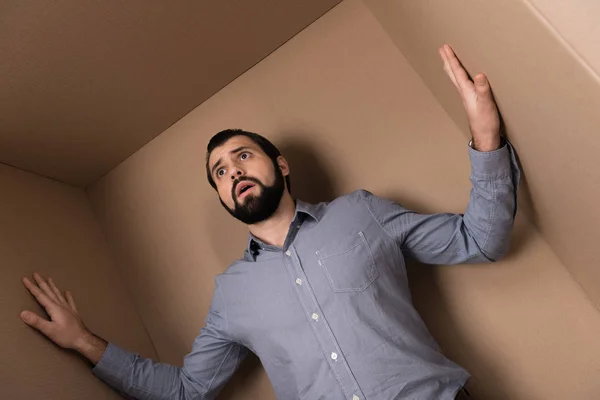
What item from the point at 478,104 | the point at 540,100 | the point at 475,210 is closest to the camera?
the point at 540,100

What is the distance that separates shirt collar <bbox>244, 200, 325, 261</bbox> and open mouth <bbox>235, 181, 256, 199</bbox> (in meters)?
0.13

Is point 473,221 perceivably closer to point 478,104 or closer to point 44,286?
point 478,104

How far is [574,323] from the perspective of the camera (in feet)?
4.21

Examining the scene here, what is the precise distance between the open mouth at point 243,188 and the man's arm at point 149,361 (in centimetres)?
29

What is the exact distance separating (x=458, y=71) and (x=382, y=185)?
492 millimetres

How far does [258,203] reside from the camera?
1319 mm

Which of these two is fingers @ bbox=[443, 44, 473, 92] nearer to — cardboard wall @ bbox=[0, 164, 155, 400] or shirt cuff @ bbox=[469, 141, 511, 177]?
shirt cuff @ bbox=[469, 141, 511, 177]

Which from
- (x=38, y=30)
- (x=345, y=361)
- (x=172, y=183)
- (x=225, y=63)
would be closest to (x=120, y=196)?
(x=172, y=183)

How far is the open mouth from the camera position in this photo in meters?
1.34

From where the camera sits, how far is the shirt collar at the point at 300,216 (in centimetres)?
134

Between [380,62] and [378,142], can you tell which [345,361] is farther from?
[380,62]

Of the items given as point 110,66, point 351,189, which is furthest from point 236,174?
point 110,66

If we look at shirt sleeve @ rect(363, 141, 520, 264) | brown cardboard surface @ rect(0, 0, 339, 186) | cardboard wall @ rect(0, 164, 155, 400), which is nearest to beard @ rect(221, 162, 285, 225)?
shirt sleeve @ rect(363, 141, 520, 264)

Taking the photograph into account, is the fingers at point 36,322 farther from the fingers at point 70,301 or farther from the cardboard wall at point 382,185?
the cardboard wall at point 382,185
